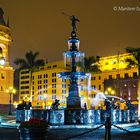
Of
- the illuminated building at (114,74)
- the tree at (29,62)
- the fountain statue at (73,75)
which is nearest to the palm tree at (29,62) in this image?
the tree at (29,62)

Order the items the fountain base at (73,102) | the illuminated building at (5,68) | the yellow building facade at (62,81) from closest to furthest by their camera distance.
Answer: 1. the fountain base at (73,102)
2. the illuminated building at (5,68)
3. the yellow building facade at (62,81)

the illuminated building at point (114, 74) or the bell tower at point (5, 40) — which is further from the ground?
the bell tower at point (5, 40)

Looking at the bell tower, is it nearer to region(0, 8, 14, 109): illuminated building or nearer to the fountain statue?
region(0, 8, 14, 109): illuminated building

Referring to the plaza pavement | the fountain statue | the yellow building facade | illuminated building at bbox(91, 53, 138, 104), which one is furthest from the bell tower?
the plaza pavement

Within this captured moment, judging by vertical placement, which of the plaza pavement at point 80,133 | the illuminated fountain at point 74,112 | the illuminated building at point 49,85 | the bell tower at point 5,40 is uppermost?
the bell tower at point 5,40

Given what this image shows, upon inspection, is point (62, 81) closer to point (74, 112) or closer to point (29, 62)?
point (29, 62)

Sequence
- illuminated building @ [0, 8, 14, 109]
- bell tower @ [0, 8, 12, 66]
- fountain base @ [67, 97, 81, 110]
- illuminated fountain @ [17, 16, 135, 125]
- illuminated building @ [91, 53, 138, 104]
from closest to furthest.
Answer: illuminated fountain @ [17, 16, 135, 125] < fountain base @ [67, 97, 81, 110] < illuminated building @ [0, 8, 14, 109] < bell tower @ [0, 8, 12, 66] < illuminated building @ [91, 53, 138, 104]

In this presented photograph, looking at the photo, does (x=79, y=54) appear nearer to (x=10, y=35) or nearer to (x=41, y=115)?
(x=41, y=115)

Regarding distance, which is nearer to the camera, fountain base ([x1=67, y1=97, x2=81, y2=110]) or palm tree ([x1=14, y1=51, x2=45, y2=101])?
fountain base ([x1=67, y1=97, x2=81, y2=110])

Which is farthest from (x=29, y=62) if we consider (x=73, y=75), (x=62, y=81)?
(x=73, y=75)

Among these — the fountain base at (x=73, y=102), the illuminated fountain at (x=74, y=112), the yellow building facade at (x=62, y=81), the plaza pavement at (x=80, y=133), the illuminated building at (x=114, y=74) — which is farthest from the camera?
the yellow building facade at (x=62, y=81)

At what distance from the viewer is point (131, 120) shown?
28984 mm

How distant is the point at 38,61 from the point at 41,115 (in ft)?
191

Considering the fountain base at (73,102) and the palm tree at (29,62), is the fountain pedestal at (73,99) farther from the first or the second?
the palm tree at (29,62)
